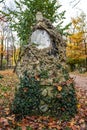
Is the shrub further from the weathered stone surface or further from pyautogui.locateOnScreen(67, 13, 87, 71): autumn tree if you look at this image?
pyautogui.locateOnScreen(67, 13, 87, 71): autumn tree

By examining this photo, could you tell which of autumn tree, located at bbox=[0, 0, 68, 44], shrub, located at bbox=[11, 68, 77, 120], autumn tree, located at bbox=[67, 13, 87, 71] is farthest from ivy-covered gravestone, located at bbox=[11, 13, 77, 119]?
autumn tree, located at bbox=[67, 13, 87, 71]

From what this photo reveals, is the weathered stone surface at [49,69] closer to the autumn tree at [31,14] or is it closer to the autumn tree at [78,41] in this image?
the autumn tree at [31,14]

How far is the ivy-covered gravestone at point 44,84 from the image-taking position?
6664mm

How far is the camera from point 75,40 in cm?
3434

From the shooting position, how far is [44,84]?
689 centimetres

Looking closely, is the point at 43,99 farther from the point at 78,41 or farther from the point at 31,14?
the point at 78,41

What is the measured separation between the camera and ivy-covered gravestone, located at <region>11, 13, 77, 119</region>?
666cm

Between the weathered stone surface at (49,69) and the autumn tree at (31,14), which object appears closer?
the weathered stone surface at (49,69)

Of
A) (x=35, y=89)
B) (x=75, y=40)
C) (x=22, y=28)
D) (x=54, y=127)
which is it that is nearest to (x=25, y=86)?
(x=35, y=89)

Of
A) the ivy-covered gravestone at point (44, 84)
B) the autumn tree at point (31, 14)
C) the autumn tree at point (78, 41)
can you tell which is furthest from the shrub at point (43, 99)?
the autumn tree at point (78, 41)

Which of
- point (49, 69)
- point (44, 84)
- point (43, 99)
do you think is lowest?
point (43, 99)

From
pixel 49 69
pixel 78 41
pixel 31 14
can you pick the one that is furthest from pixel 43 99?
pixel 78 41

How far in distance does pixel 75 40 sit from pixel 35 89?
2827 centimetres

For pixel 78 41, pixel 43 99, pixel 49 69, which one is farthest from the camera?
pixel 78 41
